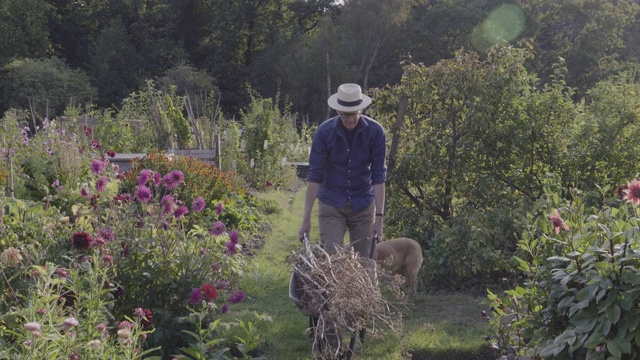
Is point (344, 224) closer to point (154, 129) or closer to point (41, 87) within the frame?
point (154, 129)

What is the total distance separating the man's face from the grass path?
40.7 inches

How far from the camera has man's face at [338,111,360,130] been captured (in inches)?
191

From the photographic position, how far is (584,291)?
292 centimetres

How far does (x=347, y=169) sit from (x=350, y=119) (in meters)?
0.36

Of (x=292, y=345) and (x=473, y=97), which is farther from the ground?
(x=473, y=97)

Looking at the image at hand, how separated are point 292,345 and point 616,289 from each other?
2.84 metres

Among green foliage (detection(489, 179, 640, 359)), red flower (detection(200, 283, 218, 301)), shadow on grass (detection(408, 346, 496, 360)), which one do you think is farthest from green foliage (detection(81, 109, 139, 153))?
green foliage (detection(489, 179, 640, 359))

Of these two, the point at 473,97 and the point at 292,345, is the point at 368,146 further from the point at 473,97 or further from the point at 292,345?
the point at 473,97

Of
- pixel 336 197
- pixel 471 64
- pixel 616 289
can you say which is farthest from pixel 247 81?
pixel 616 289

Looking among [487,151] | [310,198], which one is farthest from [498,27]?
[310,198]

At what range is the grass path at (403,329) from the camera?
16.6ft

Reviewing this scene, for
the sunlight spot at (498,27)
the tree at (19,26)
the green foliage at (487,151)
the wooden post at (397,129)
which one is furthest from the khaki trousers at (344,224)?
the tree at (19,26)

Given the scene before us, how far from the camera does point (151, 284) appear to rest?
438 centimetres

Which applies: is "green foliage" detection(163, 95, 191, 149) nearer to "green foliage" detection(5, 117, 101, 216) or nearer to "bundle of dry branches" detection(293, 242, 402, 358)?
"green foliage" detection(5, 117, 101, 216)
